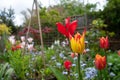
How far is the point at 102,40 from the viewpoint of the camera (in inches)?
77.0

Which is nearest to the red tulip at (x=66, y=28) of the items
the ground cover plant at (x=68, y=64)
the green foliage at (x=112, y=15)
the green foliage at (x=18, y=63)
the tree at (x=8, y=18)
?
the ground cover plant at (x=68, y=64)

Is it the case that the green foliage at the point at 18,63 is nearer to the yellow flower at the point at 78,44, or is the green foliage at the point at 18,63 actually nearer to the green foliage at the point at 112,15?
the yellow flower at the point at 78,44

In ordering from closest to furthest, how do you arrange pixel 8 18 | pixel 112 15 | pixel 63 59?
pixel 63 59, pixel 112 15, pixel 8 18

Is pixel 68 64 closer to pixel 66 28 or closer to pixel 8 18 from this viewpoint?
pixel 66 28

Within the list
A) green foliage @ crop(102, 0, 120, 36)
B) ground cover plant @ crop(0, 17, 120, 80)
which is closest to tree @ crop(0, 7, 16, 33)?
green foliage @ crop(102, 0, 120, 36)

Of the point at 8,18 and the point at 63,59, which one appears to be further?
the point at 8,18

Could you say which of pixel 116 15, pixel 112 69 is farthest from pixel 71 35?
pixel 116 15

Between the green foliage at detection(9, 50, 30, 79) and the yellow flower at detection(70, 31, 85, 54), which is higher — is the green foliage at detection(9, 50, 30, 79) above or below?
below

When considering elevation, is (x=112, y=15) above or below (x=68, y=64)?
below

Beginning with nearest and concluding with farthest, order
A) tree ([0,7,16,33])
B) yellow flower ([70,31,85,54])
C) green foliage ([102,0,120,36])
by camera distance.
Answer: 1. yellow flower ([70,31,85,54])
2. green foliage ([102,0,120,36])
3. tree ([0,7,16,33])

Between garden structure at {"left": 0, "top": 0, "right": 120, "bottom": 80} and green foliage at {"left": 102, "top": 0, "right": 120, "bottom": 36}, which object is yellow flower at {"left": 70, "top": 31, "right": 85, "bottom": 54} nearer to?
garden structure at {"left": 0, "top": 0, "right": 120, "bottom": 80}

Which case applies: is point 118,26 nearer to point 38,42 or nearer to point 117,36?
point 117,36

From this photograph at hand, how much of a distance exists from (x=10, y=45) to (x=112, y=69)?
4.49 feet

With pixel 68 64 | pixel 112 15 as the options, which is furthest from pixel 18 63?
pixel 112 15
